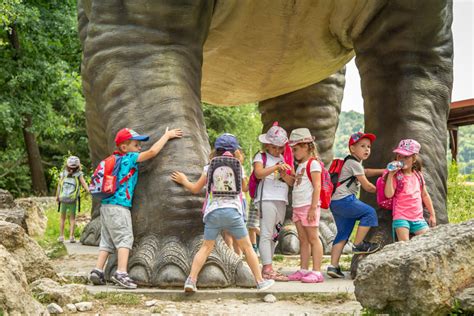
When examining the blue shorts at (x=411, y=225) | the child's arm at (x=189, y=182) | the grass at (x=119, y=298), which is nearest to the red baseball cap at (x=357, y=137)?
the blue shorts at (x=411, y=225)

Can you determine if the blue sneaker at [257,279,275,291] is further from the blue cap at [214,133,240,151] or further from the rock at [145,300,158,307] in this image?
the blue cap at [214,133,240,151]

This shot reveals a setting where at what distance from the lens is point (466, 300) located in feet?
9.68

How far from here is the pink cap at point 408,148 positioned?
462cm

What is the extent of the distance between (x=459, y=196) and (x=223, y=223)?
27.7ft

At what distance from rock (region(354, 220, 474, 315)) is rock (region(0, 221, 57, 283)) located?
5.72 ft

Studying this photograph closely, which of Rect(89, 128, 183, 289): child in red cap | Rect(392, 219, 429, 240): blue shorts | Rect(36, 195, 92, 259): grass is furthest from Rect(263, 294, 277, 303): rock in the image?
Rect(36, 195, 92, 259): grass

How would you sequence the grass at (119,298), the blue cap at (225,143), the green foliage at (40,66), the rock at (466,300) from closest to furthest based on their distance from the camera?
the rock at (466,300) < the grass at (119,298) < the blue cap at (225,143) < the green foliage at (40,66)

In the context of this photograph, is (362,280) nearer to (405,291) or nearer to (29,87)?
(405,291)

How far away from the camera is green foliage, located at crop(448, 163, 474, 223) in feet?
33.1

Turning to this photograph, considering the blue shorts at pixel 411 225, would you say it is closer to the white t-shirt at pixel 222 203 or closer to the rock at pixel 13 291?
the white t-shirt at pixel 222 203

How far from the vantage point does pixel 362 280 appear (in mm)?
3172

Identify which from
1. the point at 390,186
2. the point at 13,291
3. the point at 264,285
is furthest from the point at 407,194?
the point at 13,291

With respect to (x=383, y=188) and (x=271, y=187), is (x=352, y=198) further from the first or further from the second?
(x=271, y=187)

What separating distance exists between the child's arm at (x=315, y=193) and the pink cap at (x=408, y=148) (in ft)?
1.69
